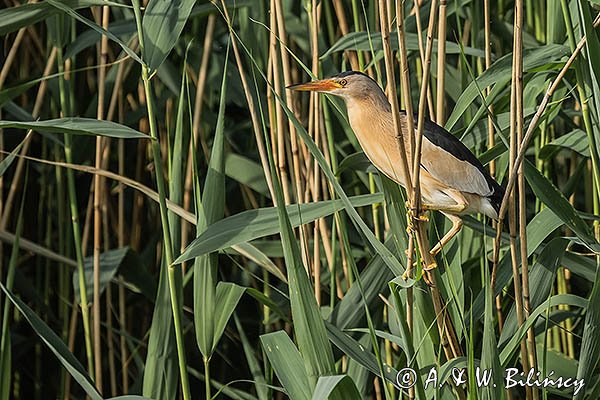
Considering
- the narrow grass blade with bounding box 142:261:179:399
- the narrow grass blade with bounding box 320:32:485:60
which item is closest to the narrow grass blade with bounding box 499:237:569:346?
the narrow grass blade with bounding box 320:32:485:60

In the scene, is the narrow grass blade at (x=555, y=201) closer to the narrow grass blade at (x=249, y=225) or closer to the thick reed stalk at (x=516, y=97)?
the thick reed stalk at (x=516, y=97)

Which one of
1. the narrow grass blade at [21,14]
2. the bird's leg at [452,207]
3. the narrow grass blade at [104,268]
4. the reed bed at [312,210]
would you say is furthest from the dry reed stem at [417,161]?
the narrow grass blade at [104,268]

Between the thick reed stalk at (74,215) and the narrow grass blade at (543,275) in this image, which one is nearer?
the narrow grass blade at (543,275)

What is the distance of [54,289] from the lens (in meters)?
2.57

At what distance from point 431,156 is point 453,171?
5 cm

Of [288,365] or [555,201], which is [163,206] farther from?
[555,201]

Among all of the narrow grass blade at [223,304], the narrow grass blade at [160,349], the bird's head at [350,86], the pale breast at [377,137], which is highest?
the bird's head at [350,86]

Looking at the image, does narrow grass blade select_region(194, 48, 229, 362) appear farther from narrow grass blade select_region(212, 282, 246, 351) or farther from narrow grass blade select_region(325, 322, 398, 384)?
narrow grass blade select_region(325, 322, 398, 384)

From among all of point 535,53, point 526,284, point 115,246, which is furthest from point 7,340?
point 115,246

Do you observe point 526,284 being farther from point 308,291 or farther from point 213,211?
point 213,211

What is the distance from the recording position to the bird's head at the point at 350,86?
1.59 meters

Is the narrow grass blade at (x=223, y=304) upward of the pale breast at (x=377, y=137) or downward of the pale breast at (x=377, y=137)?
downward

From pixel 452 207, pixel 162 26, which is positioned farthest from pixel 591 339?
pixel 162 26

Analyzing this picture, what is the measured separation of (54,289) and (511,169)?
67.9 inches
